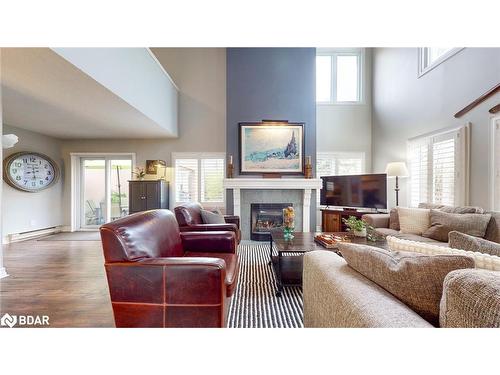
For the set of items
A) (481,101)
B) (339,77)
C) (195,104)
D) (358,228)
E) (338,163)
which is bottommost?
(358,228)

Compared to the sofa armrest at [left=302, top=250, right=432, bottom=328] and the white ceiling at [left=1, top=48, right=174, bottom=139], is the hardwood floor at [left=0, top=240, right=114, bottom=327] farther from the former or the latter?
the white ceiling at [left=1, top=48, right=174, bottom=139]

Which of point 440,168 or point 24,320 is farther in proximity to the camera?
point 440,168

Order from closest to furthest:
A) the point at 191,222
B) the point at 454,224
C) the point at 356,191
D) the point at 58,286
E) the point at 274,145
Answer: the point at 58,286, the point at 454,224, the point at 191,222, the point at 356,191, the point at 274,145

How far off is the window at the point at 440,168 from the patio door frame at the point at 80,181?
5.82m

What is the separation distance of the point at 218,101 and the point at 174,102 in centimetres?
96

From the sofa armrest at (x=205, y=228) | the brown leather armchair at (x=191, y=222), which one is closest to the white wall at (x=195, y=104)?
the brown leather armchair at (x=191, y=222)

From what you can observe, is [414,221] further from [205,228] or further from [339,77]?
[339,77]

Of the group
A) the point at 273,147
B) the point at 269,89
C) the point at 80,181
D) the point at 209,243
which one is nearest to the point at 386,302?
the point at 209,243

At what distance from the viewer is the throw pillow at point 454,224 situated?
2572 millimetres

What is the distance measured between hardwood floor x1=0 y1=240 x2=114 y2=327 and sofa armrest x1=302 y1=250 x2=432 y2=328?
1.59 metres

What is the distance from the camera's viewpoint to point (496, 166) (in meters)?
2.85

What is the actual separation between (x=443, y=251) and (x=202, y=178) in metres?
4.81

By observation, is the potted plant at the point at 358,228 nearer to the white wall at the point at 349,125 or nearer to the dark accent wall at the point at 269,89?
the dark accent wall at the point at 269,89

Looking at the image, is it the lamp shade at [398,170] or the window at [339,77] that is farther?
the window at [339,77]
